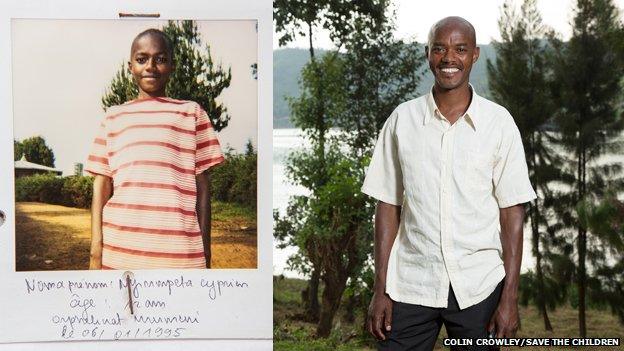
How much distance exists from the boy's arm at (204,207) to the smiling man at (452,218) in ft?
3.58

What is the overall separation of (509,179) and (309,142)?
1.50m

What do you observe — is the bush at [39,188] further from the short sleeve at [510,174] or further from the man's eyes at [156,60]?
the short sleeve at [510,174]

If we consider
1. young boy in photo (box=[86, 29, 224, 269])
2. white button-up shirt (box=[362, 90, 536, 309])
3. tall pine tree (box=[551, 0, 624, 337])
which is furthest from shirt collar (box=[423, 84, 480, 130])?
tall pine tree (box=[551, 0, 624, 337])

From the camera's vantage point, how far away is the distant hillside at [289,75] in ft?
10.7

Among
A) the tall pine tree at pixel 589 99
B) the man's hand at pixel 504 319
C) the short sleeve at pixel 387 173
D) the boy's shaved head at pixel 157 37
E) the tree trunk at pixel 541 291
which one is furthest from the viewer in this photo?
the tree trunk at pixel 541 291

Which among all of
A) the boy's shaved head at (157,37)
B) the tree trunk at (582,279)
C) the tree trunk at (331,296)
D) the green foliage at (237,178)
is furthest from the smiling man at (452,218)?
the tree trunk at (582,279)

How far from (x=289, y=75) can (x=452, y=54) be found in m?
1.36

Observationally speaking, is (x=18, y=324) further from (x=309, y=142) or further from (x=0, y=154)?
(x=309, y=142)

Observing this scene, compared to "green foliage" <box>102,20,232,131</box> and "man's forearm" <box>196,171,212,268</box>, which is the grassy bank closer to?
"man's forearm" <box>196,171,212,268</box>

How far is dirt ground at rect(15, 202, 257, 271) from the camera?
2934mm

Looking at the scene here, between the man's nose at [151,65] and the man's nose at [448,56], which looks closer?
the man's nose at [448,56]

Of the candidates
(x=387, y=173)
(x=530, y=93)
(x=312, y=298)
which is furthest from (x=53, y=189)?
(x=530, y=93)

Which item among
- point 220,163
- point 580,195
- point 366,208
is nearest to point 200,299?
point 220,163

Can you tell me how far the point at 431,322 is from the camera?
6.53 feet
